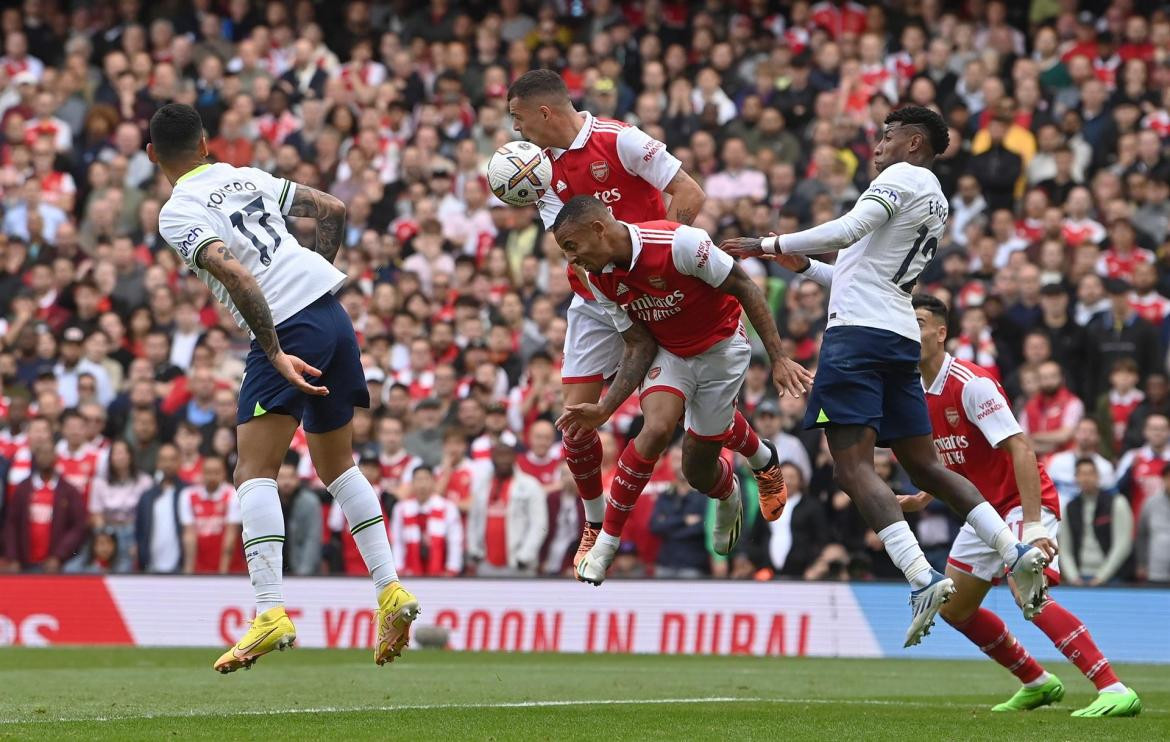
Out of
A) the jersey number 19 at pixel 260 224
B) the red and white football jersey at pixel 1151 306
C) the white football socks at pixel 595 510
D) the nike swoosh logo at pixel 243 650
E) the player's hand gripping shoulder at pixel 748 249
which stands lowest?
the nike swoosh logo at pixel 243 650

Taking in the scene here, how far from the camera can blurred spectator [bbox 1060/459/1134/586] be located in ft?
57.3

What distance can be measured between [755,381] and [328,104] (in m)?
8.94

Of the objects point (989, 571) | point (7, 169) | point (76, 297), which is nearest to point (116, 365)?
point (76, 297)

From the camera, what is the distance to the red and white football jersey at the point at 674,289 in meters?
11.1

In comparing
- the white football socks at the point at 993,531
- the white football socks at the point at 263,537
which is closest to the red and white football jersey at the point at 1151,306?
A: the white football socks at the point at 993,531

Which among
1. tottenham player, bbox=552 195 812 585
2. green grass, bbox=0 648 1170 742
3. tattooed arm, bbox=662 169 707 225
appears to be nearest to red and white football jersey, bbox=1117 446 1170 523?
green grass, bbox=0 648 1170 742

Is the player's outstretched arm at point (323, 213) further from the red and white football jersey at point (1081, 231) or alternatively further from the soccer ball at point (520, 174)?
the red and white football jersey at point (1081, 231)

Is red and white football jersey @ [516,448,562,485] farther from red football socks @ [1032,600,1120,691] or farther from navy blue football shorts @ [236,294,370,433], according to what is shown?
navy blue football shorts @ [236,294,370,433]

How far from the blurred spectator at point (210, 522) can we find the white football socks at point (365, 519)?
890 centimetres

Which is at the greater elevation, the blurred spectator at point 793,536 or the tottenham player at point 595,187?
the tottenham player at point 595,187

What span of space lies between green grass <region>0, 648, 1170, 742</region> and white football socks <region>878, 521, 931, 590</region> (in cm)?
84

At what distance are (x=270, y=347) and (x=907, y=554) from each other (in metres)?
3.93

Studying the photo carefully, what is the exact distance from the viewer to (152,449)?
20844 mm

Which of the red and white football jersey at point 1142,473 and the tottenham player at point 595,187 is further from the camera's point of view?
the red and white football jersey at point 1142,473
